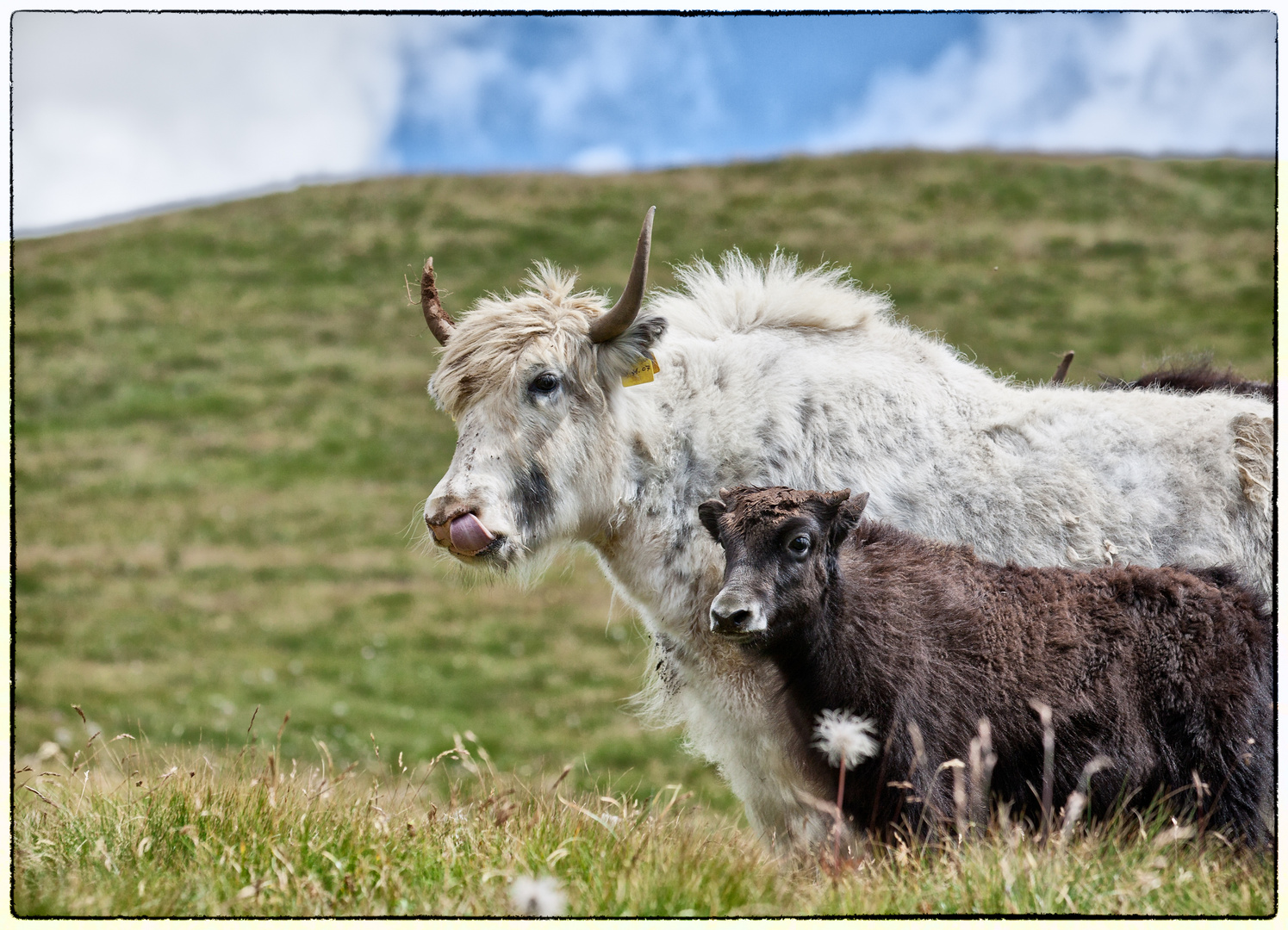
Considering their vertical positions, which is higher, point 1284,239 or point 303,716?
point 1284,239

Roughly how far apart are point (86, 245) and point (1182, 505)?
45.5 m

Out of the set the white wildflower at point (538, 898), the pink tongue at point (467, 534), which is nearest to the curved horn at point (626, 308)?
the pink tongue at point (467, 534)

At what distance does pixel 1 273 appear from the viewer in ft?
16.7

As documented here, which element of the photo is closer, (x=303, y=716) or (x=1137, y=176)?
(x=303, y=716)

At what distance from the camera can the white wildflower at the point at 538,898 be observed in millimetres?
4008

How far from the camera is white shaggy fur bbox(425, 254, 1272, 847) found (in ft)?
18.5

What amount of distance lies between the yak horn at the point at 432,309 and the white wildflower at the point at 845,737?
2.64 m

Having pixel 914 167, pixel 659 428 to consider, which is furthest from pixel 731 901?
pixel 914 167

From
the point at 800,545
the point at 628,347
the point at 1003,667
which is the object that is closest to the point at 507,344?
the point at 628,347

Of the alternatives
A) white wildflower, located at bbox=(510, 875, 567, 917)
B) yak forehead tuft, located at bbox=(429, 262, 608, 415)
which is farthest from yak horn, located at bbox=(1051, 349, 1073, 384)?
white wildflower, located at bbox=(510, 875, 567, 917)

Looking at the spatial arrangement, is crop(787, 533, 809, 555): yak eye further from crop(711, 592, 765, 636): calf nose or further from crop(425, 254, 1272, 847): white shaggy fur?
crop(425, 254, 1272, 847): white shaggy fur

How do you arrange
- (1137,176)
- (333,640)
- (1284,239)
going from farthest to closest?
(1137,176)
(333,640)
(1284,239)

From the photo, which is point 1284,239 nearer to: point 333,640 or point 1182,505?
point 1182,505

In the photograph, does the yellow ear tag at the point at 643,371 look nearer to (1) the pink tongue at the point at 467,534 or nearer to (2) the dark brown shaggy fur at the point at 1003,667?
(2) the dark brown shaggy fur at the point at 1003,667
